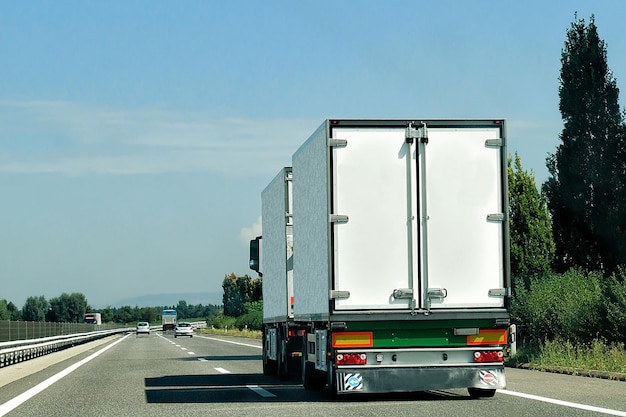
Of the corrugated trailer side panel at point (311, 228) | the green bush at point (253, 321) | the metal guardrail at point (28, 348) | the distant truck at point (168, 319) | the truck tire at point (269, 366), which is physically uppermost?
the corrugated trailer side panel at point (311, 228)

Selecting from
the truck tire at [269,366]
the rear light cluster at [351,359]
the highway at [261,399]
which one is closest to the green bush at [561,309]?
the highway at [261,399]

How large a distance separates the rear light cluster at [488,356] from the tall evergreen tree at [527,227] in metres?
26.0

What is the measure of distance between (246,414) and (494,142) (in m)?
4.82

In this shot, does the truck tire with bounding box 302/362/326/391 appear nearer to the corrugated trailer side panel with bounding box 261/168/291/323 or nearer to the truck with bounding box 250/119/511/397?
the truck with bounding box 250/119/511/397

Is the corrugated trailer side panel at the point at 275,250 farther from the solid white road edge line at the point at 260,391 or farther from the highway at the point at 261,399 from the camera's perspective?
the highway at the point at 261,399

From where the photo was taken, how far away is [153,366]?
25266 mm

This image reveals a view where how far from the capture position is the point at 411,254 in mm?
12508

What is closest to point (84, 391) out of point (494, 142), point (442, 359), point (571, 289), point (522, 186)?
point (442, 359)

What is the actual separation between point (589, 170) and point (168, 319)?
290 ft

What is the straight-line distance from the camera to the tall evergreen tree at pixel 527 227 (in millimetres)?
38531

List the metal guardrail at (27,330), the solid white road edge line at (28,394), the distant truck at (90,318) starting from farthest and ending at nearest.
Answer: the distant truck at (90,318) < the metal guardrail at (27,330) < the solid white road edge line at (28,394)

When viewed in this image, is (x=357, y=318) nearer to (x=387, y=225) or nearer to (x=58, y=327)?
(x=387, y=225)

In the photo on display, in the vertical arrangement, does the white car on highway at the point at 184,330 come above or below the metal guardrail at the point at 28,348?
below

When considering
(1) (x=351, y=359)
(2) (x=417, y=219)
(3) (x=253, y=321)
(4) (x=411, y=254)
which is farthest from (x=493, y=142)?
(3) (x=253, y=321)
